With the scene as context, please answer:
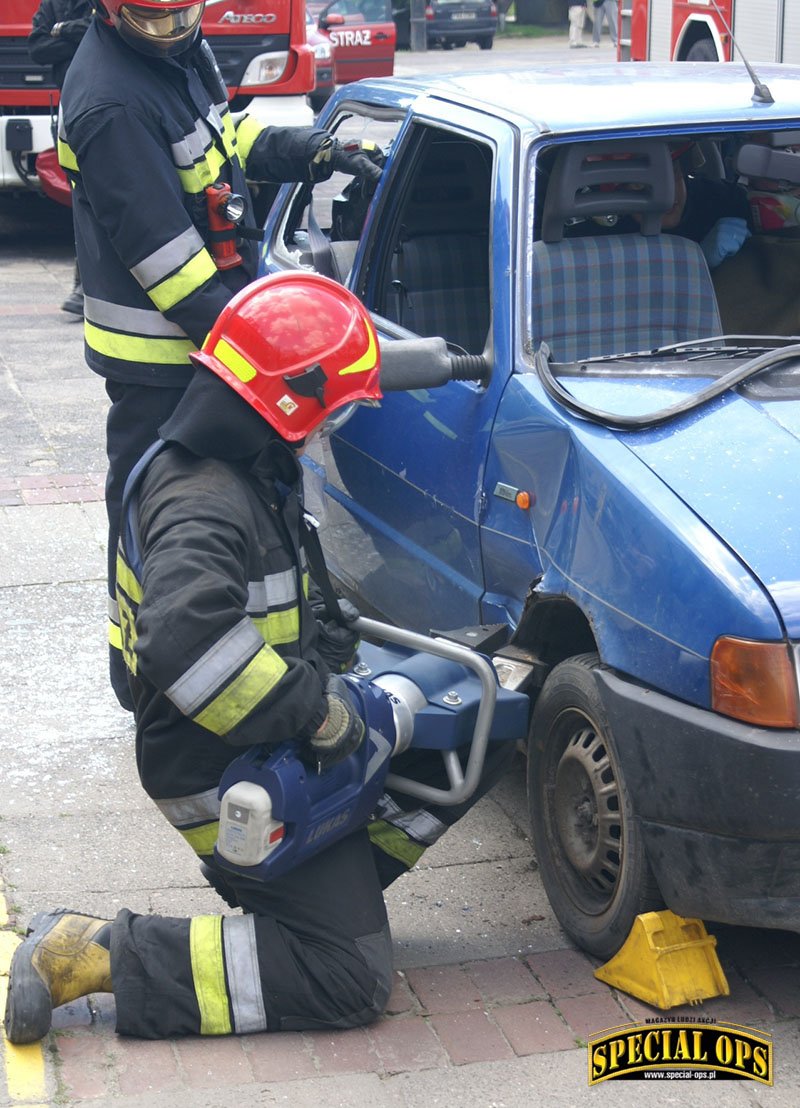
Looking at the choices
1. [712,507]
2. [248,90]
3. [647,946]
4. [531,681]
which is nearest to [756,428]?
[712,507]

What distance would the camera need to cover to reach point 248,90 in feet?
32.2

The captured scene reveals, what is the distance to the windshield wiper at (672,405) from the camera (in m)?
3.29

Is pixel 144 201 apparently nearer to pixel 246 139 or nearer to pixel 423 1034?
pixel 246 139

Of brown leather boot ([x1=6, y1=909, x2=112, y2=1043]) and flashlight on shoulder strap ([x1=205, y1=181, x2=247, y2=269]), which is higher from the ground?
flashlight on shoulder strap ([x1=205, y1=181, x2=247, y2=269])

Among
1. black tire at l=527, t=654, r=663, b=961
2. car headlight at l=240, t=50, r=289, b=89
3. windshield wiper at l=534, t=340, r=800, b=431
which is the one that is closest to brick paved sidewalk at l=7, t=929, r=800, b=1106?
black tire at l=527, t=654, r=663, b=961

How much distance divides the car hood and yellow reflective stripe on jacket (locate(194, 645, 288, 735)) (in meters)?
0.87

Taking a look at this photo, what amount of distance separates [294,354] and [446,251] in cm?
178

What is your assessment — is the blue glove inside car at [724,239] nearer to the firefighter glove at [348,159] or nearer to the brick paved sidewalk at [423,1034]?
the firefighter glove at [348,159]

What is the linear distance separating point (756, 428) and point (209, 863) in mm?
1447

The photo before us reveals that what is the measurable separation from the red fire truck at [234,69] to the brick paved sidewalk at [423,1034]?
727 cm

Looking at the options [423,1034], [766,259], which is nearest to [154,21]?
[766,259]

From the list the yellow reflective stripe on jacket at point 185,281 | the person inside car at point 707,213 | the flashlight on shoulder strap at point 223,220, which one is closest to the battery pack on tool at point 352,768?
the yellow reflective stripe on jacket at point 185,281

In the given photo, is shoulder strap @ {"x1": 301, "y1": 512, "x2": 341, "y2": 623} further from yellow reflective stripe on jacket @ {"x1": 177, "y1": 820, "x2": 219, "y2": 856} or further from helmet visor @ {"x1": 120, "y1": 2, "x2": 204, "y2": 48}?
helmet visor @ {"x1": 120, "y1": 2, "x2": 204, "y2": 48}

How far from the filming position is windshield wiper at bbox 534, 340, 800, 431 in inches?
130
